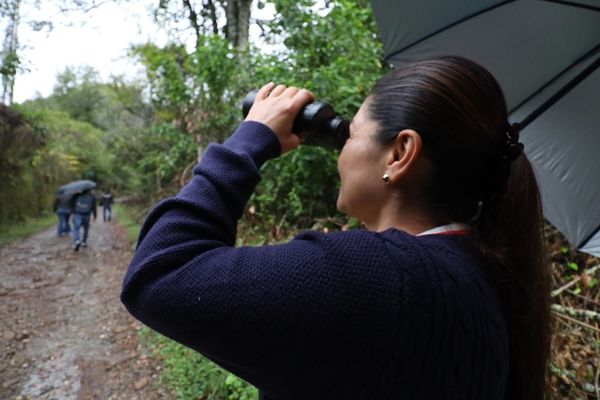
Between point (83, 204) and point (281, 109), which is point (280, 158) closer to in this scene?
point (281, 109)

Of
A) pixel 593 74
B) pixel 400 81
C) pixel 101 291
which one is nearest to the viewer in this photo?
pixel 400 81

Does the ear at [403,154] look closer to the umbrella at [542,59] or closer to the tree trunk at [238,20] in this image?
the umbrella at [542,59]

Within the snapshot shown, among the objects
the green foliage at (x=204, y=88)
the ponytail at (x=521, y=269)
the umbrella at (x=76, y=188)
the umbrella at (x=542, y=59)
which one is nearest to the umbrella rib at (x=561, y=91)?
the umbrella at (x=542, y=59)

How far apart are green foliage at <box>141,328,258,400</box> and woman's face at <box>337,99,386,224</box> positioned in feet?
8.02

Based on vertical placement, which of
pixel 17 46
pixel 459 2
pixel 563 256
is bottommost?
pixel 563 256

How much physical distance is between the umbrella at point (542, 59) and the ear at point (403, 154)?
1.18 m

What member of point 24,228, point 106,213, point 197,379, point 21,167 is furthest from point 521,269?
point 106,213

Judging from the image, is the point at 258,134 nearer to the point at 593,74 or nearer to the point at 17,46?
the point at 593,74

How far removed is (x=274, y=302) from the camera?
672 millimetres

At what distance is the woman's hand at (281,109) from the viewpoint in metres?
1.00

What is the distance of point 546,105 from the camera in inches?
73.6

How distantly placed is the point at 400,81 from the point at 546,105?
1.31 meters

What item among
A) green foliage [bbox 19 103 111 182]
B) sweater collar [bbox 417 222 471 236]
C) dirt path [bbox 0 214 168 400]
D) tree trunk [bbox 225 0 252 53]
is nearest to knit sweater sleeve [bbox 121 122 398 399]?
sweater collar [bbox 417 222 471 236]

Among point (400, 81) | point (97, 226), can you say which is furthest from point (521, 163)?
point (97, 226)
